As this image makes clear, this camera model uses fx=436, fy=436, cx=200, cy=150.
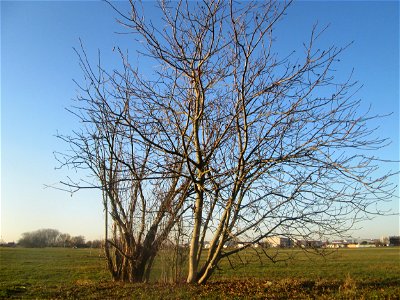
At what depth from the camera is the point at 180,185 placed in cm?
1176

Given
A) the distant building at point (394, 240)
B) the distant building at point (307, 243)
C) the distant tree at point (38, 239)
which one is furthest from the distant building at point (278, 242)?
the distant tree at point (38, 239)

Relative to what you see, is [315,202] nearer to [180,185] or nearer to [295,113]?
[295,113]

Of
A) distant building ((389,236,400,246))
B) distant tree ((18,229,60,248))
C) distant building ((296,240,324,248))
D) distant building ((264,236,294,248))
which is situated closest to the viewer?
distant building ((296,240,324,248))

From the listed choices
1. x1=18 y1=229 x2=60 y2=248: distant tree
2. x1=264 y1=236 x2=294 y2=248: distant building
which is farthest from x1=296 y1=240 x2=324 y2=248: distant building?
x1=18 y1=229 x2=60 y2=248: distant tree

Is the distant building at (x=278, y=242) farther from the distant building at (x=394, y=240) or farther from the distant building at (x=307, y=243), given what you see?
the distant building at (x=394, y=240)

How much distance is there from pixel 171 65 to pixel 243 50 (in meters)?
1.51

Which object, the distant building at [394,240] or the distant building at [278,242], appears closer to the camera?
the distant building at [278,242]

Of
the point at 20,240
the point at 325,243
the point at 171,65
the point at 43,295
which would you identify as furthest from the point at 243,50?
the point at 20,240

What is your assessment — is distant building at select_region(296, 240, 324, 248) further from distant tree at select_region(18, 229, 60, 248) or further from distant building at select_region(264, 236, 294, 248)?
distant tree at select_region(18, 229, 60, 248)

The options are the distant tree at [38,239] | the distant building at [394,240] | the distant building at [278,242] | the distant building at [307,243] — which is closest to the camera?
the distant building at [307,243]

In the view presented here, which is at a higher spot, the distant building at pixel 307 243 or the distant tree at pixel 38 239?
the distant tree at pixel 38 239

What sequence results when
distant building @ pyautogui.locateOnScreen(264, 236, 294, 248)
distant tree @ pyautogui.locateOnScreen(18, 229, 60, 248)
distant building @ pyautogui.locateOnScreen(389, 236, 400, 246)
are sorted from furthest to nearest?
distant tree @ pyautogui.locateOnScreen(18, 229, 60, 248), distant building @ pyautogui.locateOnScreen(389, 236, 400, 246), distant building @ pyautogui.locateOnScreen(264, 236, 294, 248)

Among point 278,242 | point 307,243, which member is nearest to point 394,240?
point 278,242

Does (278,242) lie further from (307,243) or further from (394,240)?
(394,240)
